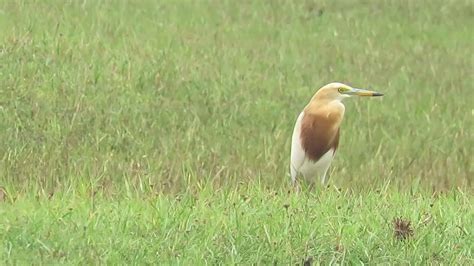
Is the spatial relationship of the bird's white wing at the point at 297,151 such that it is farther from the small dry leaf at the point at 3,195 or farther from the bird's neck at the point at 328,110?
the small dry leaf at the point at 3,195

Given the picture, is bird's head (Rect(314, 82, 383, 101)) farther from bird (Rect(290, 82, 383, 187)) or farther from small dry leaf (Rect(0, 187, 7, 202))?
small dry leaf (Rect(0, 187, 7, 202))

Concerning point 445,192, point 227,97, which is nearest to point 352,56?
point 227,97

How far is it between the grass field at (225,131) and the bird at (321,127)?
23 centimetres

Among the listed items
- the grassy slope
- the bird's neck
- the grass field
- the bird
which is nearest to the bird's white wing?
the bird

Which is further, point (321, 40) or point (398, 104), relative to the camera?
point (321, 40)

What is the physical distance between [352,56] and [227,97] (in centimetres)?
258

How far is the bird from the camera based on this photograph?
20.3 ft

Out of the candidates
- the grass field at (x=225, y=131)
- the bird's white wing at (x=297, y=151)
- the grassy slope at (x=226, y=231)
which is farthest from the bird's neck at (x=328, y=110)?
the grassy slope at (x=226, y=231)

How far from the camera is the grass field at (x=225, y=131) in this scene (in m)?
4.91

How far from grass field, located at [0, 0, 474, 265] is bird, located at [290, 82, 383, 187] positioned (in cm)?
23

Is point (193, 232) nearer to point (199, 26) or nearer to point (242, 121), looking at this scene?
point (242, 121)

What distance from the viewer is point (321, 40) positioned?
39.1 ft

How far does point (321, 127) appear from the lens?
6199 millimetres

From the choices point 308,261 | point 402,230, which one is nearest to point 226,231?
point 308,261
